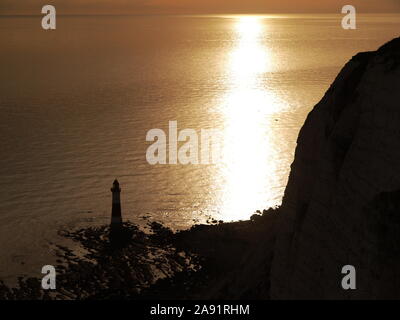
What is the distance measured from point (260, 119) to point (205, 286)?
6315cm

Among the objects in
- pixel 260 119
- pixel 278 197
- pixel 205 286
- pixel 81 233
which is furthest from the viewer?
pixel 260 119

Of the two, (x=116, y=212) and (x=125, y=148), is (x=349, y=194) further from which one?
(x=125, y=148)

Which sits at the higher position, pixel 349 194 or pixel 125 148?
pixel 125 148

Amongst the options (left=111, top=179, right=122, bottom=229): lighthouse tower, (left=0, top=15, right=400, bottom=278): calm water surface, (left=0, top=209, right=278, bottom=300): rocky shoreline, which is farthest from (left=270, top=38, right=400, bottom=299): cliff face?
(left=0, top=15, right=400, bottom=278): calm water surface

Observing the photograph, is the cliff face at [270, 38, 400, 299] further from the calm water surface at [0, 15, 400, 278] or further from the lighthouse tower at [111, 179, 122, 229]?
the calm water surface at [0, 15, 400, 278]

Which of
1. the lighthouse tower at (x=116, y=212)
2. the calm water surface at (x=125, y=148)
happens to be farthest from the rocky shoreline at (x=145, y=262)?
the calm water surface at (x=125, y=148)

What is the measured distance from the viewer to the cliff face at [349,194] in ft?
42.9

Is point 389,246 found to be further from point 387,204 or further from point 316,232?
point 316,232

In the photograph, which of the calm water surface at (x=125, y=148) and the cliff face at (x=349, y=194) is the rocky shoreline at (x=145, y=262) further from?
the cliff face at (x=349, y=194)

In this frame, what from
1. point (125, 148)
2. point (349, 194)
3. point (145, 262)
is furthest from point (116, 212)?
point (125, 148)

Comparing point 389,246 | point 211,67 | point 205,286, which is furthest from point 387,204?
point 211,67

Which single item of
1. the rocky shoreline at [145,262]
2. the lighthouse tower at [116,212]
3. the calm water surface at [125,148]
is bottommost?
the rocky shoreline at [145,262]

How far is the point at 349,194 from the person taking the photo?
14.2m
